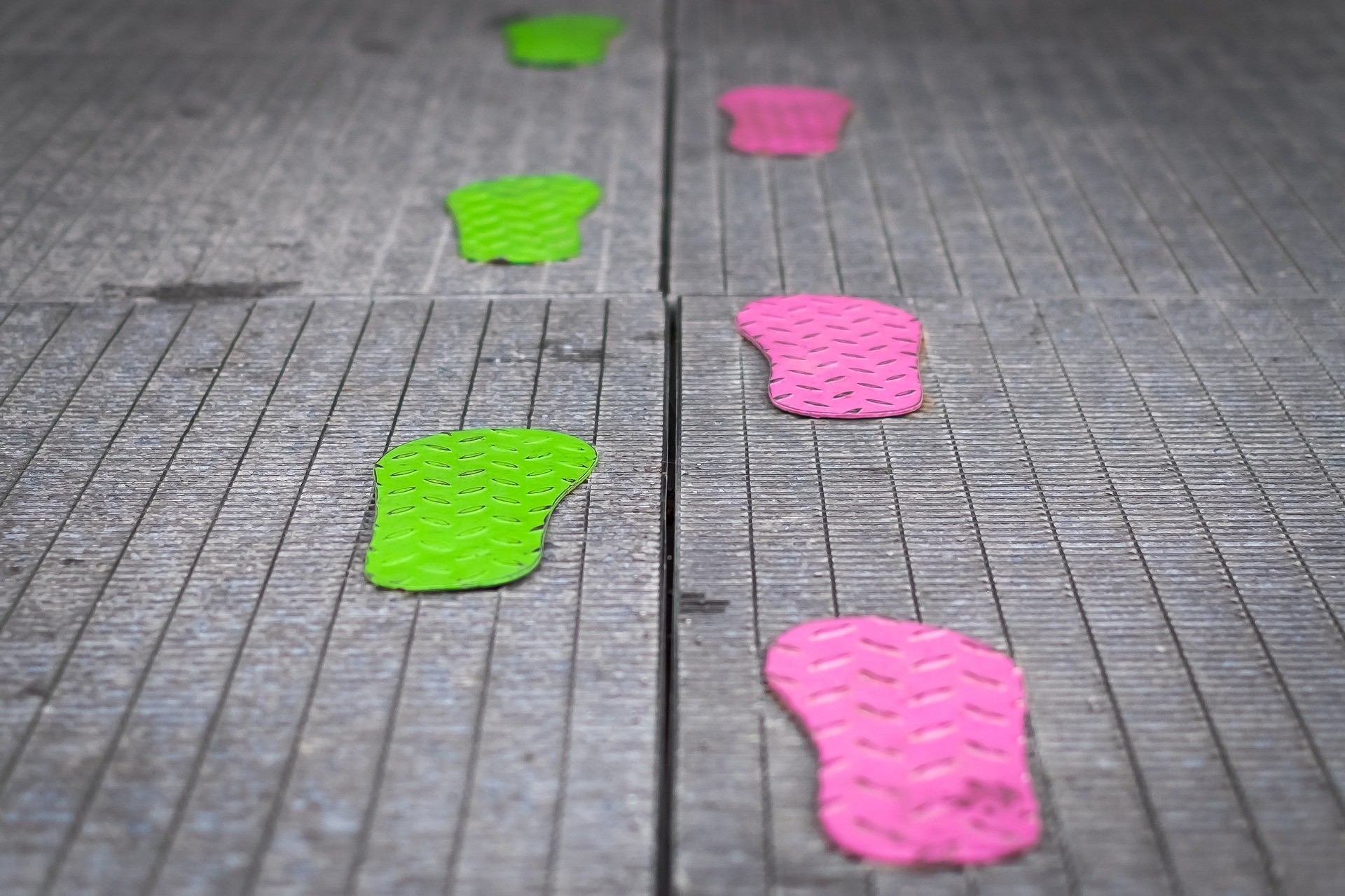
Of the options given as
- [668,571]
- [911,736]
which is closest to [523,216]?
[668,571]

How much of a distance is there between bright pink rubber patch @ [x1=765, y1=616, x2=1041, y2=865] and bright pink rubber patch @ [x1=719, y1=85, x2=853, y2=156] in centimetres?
229

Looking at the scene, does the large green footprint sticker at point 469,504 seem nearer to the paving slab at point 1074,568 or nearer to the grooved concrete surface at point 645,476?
the grooved concrete surface at point 645,476

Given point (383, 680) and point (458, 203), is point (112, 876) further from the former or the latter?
point (458, 203)

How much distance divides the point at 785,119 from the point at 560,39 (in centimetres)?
131

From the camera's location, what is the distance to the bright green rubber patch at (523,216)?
10.8 ft

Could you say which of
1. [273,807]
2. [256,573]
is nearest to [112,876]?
[273,807]

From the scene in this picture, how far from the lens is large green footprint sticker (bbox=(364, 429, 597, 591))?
2.16m

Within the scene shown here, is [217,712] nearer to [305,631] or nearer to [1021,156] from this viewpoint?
[305,631]

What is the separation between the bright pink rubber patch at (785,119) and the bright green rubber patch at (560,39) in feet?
2.47

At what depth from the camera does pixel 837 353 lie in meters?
2.79

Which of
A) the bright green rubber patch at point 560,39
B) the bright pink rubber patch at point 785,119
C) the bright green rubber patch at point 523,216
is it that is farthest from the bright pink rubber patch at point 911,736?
the bright green rubber patch at point 560,39

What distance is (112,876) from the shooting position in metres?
1.63

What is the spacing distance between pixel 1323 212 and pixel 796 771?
261 centimetres

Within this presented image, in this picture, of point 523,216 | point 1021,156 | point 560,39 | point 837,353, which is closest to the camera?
point 837,353
